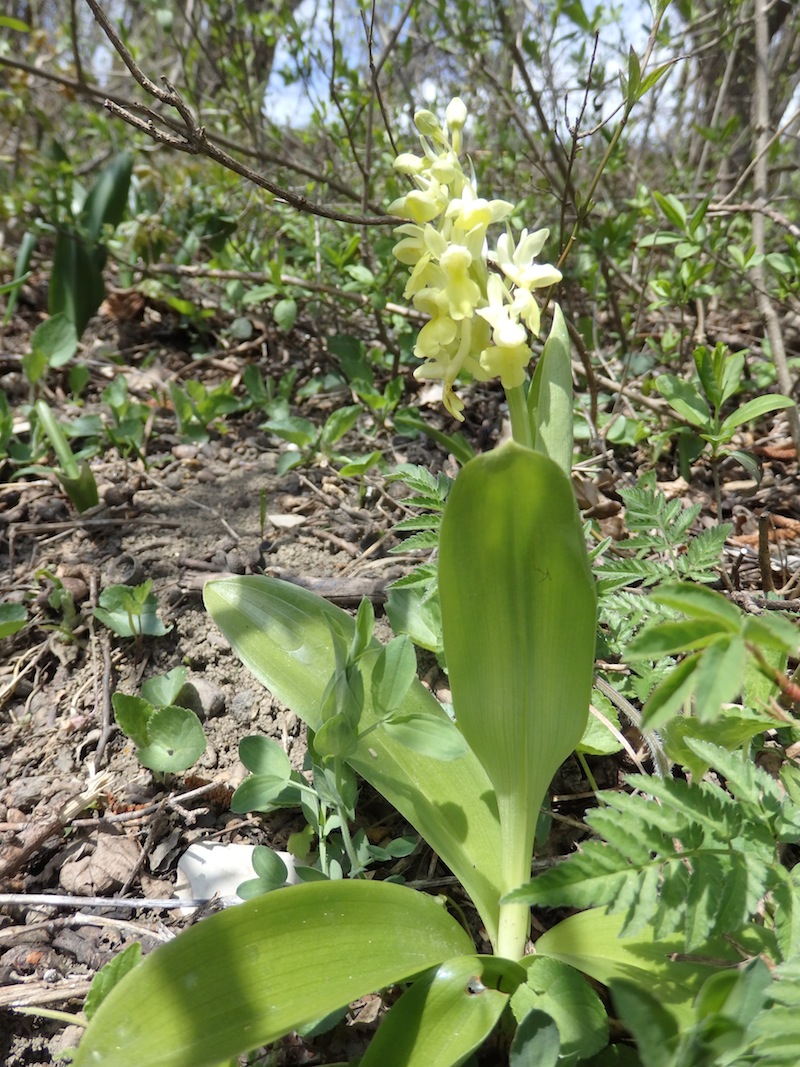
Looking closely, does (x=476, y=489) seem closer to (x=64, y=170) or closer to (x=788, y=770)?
(x=788, y=770)

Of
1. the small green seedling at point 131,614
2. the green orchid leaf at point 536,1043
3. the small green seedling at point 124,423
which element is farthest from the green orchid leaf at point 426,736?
the small green seedling at point 124,423

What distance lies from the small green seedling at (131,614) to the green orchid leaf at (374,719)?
0.99 feet

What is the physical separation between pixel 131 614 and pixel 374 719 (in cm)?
65

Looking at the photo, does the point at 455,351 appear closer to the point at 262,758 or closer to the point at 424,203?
the point at 424,203

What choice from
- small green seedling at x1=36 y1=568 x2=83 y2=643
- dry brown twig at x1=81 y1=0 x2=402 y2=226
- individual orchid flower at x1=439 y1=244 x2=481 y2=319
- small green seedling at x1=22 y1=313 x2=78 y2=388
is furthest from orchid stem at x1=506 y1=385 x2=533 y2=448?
small green seedling at x1=22 y1=313 x2=78 y2=388

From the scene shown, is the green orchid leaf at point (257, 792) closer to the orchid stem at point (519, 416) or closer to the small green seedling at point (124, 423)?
the orchid stem at point (519, 416)

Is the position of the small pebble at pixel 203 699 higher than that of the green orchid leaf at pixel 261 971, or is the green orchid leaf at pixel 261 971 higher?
the small pebble at pixel 203 699

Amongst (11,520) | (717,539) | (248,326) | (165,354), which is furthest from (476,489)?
(165,354)

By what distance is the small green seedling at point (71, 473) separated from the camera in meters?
1.80

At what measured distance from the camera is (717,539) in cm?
104

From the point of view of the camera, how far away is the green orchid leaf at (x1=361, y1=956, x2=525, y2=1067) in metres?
0.75

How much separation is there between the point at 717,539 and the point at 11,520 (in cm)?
166

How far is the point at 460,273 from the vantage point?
0.88 m

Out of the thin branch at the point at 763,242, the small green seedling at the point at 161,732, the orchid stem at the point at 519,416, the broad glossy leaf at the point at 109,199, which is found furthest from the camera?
the broad glossy leaf at the point at 109,199
